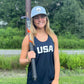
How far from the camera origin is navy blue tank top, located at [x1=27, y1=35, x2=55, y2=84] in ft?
5.78

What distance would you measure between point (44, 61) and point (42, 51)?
0.36ft

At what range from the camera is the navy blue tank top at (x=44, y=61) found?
176 centimetres

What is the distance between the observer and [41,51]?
176 centimetres

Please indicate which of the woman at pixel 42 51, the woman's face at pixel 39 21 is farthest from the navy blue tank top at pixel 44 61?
the woman's face at pixel 39 21

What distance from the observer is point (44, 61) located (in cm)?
178

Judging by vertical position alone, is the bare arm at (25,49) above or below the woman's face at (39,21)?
below

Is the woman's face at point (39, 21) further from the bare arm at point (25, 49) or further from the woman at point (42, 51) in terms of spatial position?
the bare arm at point (25, 49)

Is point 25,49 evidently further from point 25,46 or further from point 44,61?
point 44,61

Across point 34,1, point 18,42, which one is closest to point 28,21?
→ point 18,42

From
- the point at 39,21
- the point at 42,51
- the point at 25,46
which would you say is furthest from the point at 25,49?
the point at 39,21

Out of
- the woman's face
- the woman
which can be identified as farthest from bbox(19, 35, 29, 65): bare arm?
the woman's face

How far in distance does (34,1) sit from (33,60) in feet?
64.0

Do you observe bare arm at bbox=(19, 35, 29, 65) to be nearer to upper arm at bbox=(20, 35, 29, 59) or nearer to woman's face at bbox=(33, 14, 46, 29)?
upper arm at bbox=(20, 35, 29, 59)

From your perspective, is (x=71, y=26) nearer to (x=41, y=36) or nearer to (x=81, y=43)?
(x=81, y=43)
